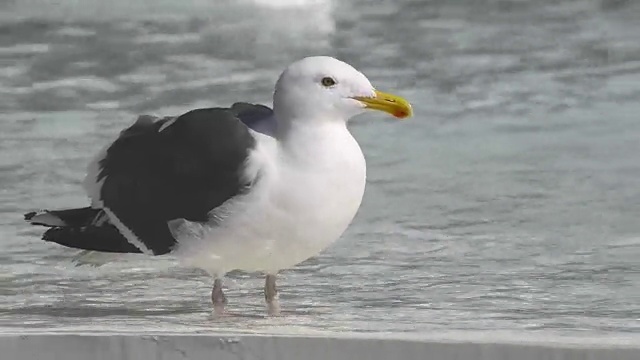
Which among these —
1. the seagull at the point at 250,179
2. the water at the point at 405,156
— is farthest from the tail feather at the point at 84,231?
the water at the point at 405,156

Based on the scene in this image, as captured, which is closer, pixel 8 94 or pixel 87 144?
pixel 87 144

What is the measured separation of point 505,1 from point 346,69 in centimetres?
691

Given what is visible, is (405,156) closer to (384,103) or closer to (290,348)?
(384,103)

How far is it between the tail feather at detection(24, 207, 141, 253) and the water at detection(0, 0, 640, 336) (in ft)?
0.48

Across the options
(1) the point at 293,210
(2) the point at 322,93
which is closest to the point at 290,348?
(1) the point at 293,210

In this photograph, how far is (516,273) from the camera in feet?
12.9

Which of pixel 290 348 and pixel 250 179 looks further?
pixel 250 179

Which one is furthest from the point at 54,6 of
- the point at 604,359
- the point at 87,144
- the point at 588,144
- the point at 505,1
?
the point at 604,359

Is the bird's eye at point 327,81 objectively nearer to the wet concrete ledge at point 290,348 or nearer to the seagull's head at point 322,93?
→ the seagull's head at point 322,93

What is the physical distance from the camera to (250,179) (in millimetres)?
3254

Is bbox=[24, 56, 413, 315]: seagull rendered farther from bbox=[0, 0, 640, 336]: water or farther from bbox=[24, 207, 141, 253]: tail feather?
bbox=[0, 0, 640, 336]: water

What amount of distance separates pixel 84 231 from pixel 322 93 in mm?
674

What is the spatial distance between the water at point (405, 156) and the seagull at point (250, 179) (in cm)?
16

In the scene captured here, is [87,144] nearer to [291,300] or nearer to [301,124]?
[291,300]
